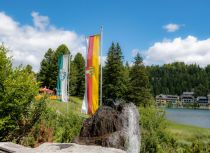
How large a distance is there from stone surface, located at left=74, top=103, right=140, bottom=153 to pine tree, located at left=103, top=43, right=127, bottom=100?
5491cm

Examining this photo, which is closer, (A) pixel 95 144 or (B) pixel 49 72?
(A) pixel 95 144

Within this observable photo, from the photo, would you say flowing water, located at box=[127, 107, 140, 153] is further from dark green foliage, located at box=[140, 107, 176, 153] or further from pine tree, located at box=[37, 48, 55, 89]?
pine tree, located at box=[37, 48, 55, 89]

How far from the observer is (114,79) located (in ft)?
217

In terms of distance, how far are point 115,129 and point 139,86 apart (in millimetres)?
54195

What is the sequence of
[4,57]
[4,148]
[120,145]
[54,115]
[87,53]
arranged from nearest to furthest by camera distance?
[120,145] < [4,148] < [4,57] < [54,115] < [87,53]

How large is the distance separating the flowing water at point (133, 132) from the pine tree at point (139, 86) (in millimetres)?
51915

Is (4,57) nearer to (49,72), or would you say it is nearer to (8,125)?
(8,125)

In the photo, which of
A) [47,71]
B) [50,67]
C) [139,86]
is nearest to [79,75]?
[47,71]

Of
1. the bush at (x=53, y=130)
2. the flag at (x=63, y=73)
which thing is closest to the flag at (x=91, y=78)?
the bush at (x=53, y=130)

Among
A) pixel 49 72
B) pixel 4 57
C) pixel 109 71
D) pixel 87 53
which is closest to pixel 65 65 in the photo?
pixel 87 53

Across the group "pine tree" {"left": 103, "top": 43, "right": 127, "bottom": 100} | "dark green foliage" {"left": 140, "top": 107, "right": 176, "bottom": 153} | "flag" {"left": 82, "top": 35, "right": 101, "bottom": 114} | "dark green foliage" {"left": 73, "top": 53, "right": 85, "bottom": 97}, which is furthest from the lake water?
"dark green foliage" {"left": 140, "top": 107, "right": 176, "bottom": 153}

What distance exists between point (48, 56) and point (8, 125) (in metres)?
A: 63.4

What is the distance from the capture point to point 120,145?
9.02 m

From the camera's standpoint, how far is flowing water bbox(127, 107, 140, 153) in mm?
9086
